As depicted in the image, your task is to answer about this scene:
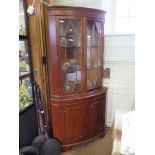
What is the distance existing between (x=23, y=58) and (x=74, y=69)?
63cm

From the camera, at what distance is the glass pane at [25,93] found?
2289 mm

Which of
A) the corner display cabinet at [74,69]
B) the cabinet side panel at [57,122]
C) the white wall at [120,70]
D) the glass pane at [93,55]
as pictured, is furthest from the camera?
the white wall at [120,70]

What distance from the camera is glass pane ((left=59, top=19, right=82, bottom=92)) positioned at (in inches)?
91.0

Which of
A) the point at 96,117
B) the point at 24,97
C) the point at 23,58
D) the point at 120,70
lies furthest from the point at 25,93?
the point at 120,70

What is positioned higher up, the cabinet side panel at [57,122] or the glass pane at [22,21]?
the glass pane at [22,21]

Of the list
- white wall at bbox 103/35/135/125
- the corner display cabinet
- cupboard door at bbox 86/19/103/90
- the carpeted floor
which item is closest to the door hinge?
the corner display cabinet

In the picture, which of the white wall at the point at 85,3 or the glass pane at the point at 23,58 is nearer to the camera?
the glass pane at the point at 23,58

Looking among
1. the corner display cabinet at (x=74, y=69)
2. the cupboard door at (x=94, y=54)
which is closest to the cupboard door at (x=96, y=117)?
the corner display cabinet at (x=74, y=69)

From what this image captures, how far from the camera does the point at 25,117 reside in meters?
2.32

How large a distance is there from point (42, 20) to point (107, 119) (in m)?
1.71

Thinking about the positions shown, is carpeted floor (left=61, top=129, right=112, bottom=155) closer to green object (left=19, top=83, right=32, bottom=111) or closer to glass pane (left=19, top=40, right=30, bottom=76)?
green object (left=19, top=83, right=32, bottom=111)

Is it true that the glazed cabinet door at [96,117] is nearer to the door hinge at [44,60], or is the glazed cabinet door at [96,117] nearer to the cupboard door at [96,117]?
the cupboard door at [96,117]

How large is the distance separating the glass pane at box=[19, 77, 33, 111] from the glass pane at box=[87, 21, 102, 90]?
0.75 metres

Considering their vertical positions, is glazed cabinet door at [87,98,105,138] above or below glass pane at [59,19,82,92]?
below
